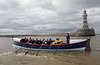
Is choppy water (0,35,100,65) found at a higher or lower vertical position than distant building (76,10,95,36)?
lower

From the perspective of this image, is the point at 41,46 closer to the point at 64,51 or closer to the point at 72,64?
the point at 64,51

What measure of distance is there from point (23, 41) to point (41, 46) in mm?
4097

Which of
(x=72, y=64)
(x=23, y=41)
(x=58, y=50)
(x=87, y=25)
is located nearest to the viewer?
(x=72, y=64)

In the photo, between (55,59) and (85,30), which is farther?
(85,30)

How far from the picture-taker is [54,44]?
550 inches

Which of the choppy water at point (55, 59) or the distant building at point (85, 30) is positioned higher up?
the distant building at point (85, 30)

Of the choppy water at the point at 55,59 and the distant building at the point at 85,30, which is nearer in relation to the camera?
the choppy water at the point at 55,59

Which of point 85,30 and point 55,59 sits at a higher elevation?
point 85,30

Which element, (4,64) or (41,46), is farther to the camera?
(41,46)

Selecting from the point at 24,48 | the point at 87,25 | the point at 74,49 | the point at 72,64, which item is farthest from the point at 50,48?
the point at 87,25

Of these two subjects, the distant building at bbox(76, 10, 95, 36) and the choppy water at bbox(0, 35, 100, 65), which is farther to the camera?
the distant building at bbox(76, 10, 95, 36)

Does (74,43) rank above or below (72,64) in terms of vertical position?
above

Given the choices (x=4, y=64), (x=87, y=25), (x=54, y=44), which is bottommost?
(x=4, y=64)

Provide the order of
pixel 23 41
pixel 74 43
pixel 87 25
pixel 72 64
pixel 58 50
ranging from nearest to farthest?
pixel 72 64 < pixel 74 43 < pixel 58 50 < pixel 23 41 < pixel 87 25
